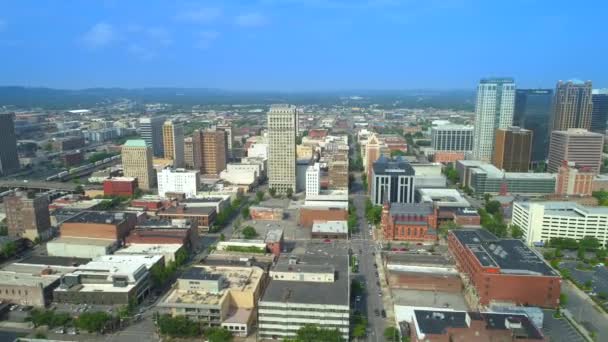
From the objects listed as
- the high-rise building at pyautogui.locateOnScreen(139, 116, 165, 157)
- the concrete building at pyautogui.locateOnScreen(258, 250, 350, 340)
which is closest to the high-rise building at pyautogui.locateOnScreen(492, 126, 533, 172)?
the concrete building at pyautogui.locateOnScreen(258, 250, 350, 340)

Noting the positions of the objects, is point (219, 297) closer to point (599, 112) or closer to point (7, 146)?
point (7, 146)

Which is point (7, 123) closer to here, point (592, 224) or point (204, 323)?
point (204, 323)

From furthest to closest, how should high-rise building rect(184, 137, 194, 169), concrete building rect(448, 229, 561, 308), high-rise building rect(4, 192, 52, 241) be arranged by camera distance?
high-rise building rect(184, 137, 194, 169) → high-rise building rect(4, 192, 52, 241) → concrete building rect(448, 229, 561, 308)

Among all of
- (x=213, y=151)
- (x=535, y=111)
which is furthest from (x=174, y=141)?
(x=535, y=111)

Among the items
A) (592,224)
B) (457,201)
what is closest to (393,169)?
(457,201)

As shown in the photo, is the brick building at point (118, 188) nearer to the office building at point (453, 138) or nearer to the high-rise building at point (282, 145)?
the high-rise building at point (282, 145)

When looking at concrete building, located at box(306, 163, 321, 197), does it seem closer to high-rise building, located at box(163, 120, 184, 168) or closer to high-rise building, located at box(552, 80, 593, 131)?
high-rise building, located at box(163, 120, 184, 168)
